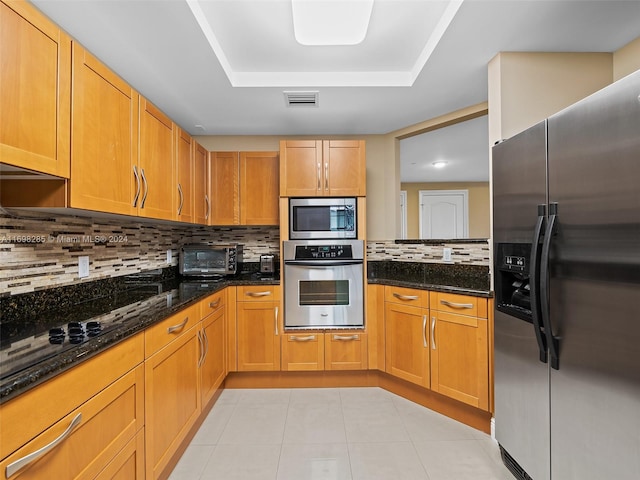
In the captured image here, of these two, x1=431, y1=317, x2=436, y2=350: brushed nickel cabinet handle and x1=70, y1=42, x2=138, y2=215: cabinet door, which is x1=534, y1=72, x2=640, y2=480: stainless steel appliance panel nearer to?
x1=431, y1=317, x2=436, y2=350: brushed nickel cabinet handle

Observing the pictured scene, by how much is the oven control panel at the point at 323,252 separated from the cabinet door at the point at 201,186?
2.91 feet

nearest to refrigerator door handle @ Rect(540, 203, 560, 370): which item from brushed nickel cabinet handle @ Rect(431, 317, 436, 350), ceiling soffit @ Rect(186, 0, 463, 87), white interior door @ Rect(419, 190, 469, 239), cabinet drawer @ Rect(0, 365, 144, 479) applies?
brushed nickel cabinet handle @ Rect(431, 317, 436, 350)

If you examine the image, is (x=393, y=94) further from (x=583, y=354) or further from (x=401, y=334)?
(x=583, y=354)

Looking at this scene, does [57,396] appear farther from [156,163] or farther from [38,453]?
[156,163]

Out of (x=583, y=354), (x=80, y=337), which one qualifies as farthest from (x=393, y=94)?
(x=80, y=337)

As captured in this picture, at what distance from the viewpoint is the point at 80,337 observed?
1099 millimetres

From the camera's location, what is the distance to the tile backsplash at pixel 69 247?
57.2 inches

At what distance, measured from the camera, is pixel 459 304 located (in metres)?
2.14

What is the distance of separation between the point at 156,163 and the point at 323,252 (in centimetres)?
142

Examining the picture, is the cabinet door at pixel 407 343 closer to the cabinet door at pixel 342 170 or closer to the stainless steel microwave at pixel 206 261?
the cabinet door at pixel 342 170

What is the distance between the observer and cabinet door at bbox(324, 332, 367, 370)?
273 cm

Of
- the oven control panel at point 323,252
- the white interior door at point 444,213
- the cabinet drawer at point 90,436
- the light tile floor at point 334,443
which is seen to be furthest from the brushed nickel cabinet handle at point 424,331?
the white interior door at point 444,213

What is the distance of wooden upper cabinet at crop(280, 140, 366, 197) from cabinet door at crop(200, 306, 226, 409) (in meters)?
1.17

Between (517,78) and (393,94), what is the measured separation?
2.63 feet
